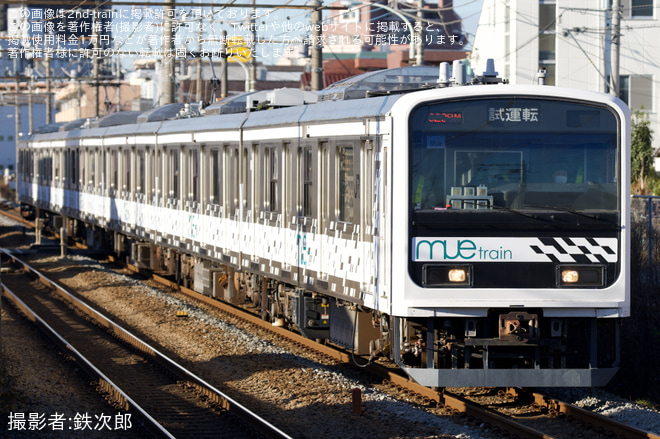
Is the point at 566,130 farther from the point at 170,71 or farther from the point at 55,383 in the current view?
the point at 170,71

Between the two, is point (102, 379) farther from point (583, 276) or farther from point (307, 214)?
point (583, 276)

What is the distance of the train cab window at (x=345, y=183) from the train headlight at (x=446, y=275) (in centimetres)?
155

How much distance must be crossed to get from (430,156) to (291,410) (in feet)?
8.96

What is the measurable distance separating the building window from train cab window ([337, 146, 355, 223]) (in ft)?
74.6

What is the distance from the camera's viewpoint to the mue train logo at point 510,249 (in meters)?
9.34

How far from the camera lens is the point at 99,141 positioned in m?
25.2

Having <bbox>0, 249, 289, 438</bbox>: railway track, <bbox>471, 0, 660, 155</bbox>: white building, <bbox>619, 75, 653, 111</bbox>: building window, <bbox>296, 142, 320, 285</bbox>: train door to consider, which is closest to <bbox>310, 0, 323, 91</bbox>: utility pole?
<bbox>0, 249, 289, 438</bbox>: railway track

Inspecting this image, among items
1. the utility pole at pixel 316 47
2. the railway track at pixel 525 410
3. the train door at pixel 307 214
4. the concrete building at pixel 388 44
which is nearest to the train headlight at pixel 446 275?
the railway track at pixel 525 410

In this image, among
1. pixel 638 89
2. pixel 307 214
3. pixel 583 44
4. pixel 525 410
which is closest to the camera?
pixel 525 410

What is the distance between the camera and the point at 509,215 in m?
9.34

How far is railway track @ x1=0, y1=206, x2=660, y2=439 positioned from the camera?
886cm

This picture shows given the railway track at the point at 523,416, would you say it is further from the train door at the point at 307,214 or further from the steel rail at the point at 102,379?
the steel rail at the point at 102,379

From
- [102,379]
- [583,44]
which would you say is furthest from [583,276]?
[583,44]

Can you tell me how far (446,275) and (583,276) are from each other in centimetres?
124
